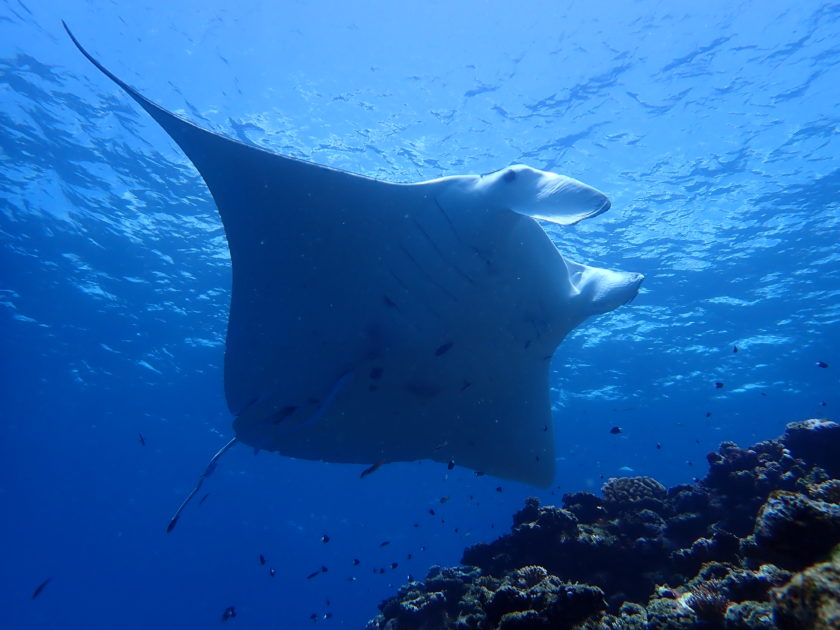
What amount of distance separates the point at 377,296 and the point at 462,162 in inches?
427

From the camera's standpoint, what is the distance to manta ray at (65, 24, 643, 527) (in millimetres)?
3773

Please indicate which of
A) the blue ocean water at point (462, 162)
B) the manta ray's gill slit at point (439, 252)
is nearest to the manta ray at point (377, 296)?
the manta ray's gill slit at point (439, 252)

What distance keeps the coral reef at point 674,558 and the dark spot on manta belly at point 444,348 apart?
2037 mm

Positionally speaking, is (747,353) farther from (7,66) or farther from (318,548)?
(318,548)

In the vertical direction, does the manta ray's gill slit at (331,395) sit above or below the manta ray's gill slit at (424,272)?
below

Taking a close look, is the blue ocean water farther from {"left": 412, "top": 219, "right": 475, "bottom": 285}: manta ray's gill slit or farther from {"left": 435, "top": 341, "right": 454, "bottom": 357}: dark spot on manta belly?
{"left": 412, "top": 219, "right": 475, "bottom": 285}: manta ray's gill slit

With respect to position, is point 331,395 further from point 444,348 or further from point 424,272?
point 424,272

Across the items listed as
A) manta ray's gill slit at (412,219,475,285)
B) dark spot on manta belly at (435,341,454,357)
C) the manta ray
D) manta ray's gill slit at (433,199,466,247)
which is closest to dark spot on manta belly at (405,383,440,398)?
the manta ray

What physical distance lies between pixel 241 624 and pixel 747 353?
63.7 m

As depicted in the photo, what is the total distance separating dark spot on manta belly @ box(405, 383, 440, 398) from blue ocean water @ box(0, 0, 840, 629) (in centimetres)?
615

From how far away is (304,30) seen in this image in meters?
11.4

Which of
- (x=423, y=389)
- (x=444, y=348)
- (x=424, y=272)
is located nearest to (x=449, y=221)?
(x=424, y=272)

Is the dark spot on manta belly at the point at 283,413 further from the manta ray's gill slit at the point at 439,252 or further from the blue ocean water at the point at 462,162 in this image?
the blue ocean water at the point at 462,162

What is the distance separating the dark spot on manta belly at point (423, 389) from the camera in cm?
464
